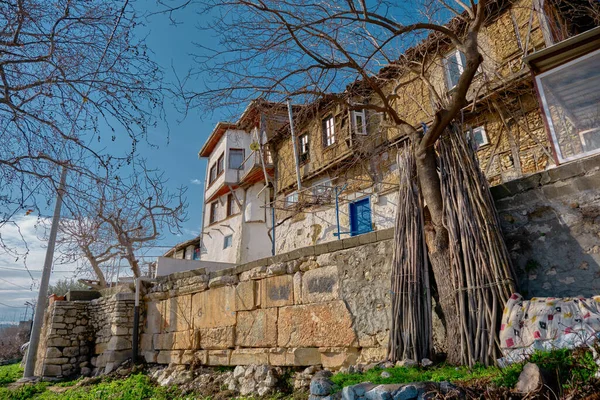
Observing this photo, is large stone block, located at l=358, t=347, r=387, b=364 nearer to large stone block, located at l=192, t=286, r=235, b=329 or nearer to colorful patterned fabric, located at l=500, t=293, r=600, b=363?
colorful patterned fabric, located at l=500, t=293, r=600, b=363

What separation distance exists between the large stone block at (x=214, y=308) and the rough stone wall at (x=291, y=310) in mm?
16

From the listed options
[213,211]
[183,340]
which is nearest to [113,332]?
[183,340]

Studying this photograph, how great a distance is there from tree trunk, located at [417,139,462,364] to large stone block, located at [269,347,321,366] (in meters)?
1.79

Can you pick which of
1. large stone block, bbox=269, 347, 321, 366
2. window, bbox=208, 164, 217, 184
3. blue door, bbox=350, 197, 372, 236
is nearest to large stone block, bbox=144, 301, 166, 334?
large stone block, bbox=269, 347, 321, 366

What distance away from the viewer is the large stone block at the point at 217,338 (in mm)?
6438

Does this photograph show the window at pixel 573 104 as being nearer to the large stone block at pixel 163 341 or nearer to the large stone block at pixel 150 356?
the large stone block at pixel 163 341

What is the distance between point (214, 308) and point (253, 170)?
10787 mm

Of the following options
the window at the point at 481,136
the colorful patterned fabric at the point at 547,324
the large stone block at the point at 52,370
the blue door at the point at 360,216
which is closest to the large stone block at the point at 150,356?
the large stone block at the point at 52,370

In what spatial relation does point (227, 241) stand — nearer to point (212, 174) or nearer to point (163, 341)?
point (212, 174)

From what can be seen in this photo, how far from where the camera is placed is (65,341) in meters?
9.73

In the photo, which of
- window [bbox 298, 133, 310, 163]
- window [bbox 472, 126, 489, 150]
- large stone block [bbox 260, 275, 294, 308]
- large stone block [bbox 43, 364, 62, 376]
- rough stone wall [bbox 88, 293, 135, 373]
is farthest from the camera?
window [bbox 298, 133, 310, 163]

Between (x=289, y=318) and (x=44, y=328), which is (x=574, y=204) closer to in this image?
(x=289, y=318)

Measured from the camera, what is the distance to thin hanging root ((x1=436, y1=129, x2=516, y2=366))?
11.7 ft

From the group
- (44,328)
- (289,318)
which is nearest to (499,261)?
(289,318)
